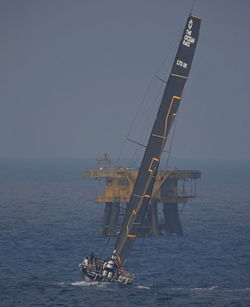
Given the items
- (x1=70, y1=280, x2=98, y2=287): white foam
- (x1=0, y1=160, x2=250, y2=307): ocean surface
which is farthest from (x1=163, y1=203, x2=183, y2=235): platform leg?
(x1=70, y1=280, x2=98, y2=287): white foam

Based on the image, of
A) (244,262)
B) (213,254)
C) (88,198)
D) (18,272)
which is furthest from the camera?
(88,198)

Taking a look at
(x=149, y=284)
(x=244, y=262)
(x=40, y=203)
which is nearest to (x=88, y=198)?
(x=40, y=203)

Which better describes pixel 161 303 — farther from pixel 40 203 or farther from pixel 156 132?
pixel 40 203

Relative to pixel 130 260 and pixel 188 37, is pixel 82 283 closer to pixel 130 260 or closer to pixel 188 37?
pixel 130 260

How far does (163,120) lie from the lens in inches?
2586

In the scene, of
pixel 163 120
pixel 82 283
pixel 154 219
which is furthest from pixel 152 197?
pixel 163 120

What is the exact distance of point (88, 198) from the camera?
16238cm

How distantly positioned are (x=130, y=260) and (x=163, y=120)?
1852cm

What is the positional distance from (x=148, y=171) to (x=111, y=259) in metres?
6.26

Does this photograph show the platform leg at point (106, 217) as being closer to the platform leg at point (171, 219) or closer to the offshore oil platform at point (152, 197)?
the offshore oil platform at point (152, 197)

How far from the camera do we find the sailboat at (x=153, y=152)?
2539 inches

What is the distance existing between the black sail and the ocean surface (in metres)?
4.42

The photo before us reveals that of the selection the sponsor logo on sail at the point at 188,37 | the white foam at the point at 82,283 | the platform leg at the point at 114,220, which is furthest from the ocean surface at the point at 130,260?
the sponsor logo on sail at the point at 188,37

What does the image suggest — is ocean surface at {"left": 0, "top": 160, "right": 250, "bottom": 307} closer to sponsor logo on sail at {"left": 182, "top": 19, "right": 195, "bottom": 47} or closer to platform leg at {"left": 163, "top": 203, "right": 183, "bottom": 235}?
platform leg at {"left": 163, "top": 203, "right": 183, "bottom": 235}
